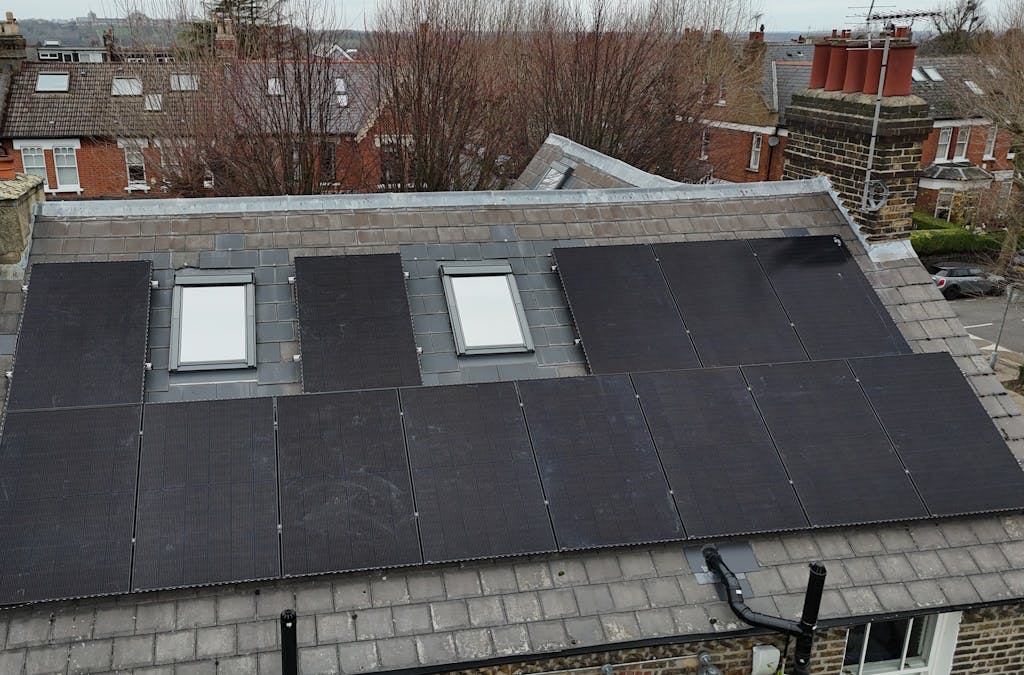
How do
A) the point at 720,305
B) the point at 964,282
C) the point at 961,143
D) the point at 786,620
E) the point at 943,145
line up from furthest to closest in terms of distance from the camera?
the point at 961,143 < the point at 943,145 < the point at 964,282 < the point at 720,305 < the point at 786,620

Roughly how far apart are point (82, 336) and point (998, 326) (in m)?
29.6

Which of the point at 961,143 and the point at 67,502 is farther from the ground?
the point at 961,143

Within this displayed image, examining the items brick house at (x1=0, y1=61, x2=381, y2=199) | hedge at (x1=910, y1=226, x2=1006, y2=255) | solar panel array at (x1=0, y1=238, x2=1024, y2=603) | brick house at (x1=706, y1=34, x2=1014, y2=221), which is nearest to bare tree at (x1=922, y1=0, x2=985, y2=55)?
brick house at (x1=706, y1=34, x2=1014, y2=221)

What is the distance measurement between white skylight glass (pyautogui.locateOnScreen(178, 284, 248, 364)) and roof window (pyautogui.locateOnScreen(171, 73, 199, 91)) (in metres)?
20.9

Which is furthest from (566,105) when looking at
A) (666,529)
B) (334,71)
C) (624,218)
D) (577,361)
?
(666,529)

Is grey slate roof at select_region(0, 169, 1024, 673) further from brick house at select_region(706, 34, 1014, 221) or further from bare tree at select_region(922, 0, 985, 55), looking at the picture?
bare tree at select_region(922, 0, 985, 55)

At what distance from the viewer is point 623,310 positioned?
830 cm

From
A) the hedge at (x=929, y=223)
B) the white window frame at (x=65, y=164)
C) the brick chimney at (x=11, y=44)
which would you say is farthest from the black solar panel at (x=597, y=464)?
the brick chimney at (x=11, y=44)

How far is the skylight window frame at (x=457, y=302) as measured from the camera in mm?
7820

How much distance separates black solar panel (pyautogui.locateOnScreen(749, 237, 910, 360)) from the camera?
8.34 meters

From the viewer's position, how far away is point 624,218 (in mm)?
9586

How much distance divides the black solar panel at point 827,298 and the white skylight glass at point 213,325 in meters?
5.39

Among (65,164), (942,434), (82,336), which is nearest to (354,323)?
(82,336)

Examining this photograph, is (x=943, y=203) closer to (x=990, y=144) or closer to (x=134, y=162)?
(x=990, y=144)
